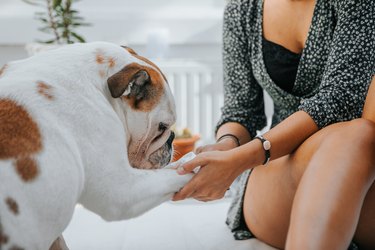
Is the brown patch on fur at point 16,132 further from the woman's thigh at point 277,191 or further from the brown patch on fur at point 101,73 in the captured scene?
the woman's thigh at point 277,191

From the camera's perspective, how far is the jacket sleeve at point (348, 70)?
51.1 inches

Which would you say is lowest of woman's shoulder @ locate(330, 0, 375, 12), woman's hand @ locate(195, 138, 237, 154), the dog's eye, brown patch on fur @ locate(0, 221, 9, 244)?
woman's hand @ locate(195, 138, 237, 154)

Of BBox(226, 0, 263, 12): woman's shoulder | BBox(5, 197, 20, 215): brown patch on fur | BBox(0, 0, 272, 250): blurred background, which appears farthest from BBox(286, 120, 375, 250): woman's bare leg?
BBox(0, 0, 272, 250): blurred background

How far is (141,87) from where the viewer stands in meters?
1.12

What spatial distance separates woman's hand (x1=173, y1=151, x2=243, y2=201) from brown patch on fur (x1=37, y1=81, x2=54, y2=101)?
0.31 m

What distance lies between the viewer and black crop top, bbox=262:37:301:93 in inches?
61.0

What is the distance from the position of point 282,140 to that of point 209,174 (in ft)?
0.66

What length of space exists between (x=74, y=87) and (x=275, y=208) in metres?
0.62

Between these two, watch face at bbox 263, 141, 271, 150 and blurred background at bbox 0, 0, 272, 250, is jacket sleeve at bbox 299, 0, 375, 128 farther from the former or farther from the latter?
blurred background at bbox 0, 0, 272, 250

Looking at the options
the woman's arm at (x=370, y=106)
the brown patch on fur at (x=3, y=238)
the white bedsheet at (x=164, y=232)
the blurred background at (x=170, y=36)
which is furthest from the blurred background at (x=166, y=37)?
the brown patch on fur at (x=3, y=238)

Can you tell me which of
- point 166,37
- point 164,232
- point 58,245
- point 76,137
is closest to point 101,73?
point 76,137

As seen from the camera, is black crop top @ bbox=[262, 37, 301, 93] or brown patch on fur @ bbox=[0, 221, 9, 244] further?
black crop top @ bbox=[262, 37, 301, 93]

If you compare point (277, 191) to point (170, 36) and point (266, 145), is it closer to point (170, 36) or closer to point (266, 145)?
point (266, 145)

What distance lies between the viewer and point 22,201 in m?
0.92
